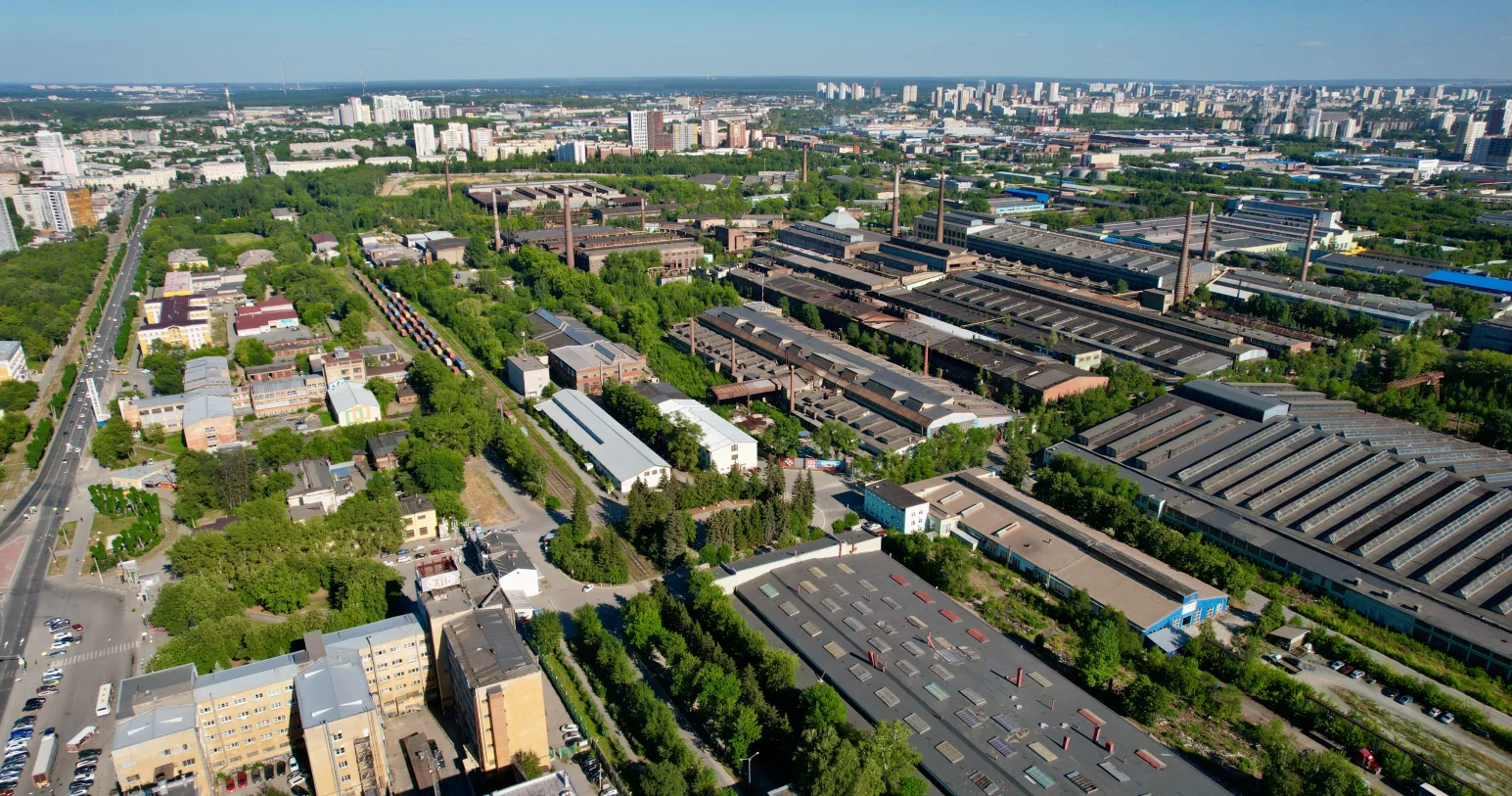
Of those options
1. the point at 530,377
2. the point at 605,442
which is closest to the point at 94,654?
the point at 605,442

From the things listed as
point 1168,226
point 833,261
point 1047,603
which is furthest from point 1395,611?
point 1168,226

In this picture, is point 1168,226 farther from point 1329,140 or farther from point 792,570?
point 1329,140

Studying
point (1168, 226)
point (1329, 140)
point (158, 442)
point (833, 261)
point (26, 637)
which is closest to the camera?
point (26, 637)

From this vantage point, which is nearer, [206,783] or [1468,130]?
[206,783]

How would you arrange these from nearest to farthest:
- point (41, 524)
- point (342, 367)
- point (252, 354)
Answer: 1. point (41, 524)
2. point (342, 367)
3. point (252, 354)

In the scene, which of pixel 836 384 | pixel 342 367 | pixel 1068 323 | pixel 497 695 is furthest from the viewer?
pixel 1068 323

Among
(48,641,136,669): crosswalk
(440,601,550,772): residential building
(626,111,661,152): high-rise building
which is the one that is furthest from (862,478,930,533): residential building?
(626,111,661,152): high-rise building

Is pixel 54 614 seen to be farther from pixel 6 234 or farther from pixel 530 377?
pixel 6 234
